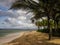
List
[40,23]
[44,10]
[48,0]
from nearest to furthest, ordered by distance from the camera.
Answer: [48,0] → [44,10] → [40,23]

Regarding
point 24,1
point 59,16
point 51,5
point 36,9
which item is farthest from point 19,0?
point 59,16

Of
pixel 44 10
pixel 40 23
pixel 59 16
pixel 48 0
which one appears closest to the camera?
pixel 48 0

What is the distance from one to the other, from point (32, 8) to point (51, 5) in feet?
5.55

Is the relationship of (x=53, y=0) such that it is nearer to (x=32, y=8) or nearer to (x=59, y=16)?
(x=32, y=8)

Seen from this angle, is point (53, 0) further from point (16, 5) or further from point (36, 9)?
point (16, 5)

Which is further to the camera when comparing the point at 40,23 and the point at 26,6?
the point at 40,23

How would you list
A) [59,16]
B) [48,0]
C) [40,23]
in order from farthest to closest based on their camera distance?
[40,23] → [59,16] → [48,0]

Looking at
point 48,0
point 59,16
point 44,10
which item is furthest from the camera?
point 59,16

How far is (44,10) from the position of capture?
16406mm

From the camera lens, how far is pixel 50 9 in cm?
1595

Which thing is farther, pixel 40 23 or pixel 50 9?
pixel 40 23

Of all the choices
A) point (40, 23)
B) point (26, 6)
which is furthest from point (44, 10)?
point (40, 23)

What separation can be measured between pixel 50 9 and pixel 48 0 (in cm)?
101

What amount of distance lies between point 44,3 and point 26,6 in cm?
160
